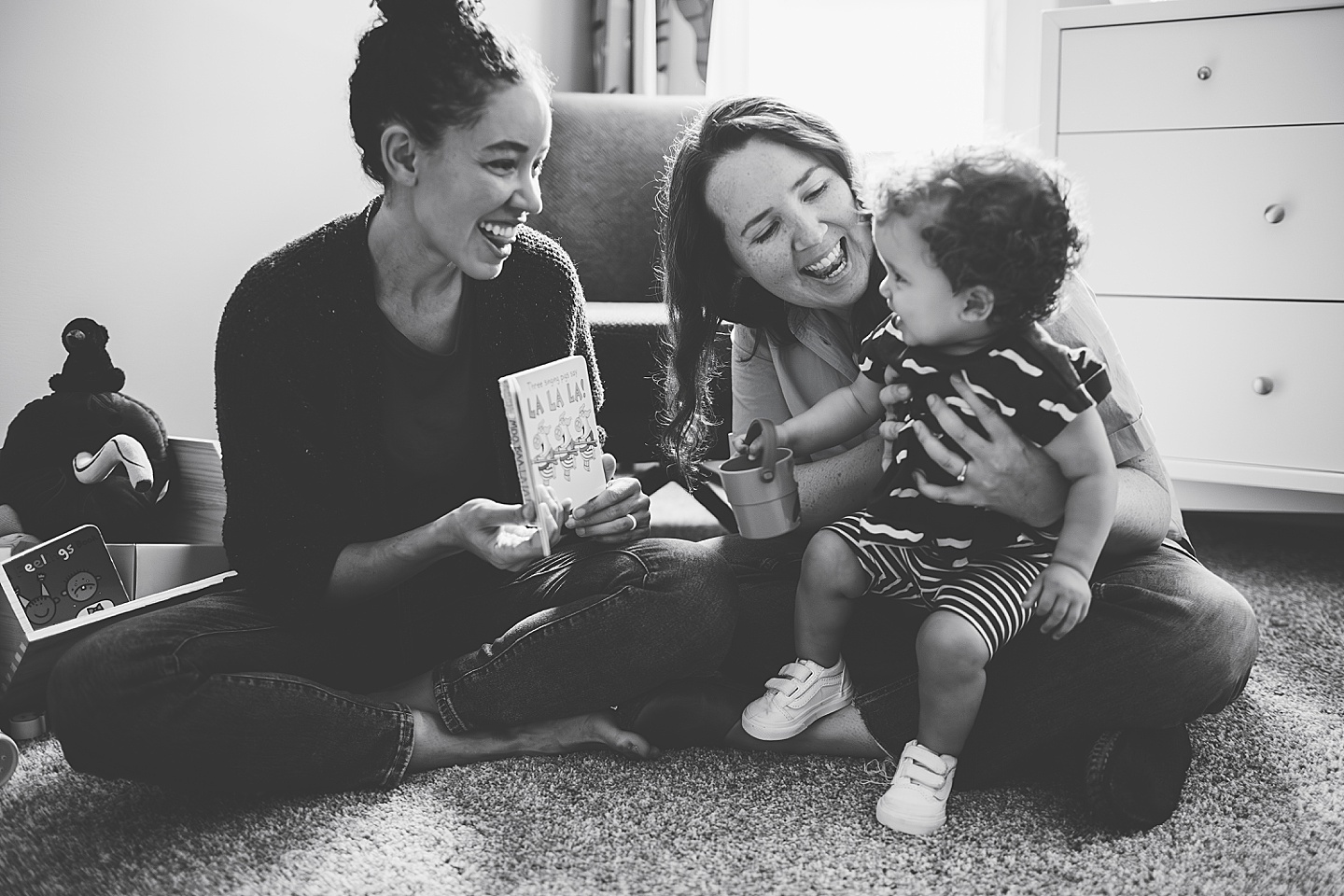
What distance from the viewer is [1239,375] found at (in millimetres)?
1794

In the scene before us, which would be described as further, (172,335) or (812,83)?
(812,83)

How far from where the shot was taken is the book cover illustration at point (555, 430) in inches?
42.9

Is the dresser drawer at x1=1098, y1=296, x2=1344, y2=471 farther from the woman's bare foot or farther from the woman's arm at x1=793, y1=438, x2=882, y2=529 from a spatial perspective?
the woman's bare foot

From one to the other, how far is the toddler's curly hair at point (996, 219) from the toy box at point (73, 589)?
2.98ft

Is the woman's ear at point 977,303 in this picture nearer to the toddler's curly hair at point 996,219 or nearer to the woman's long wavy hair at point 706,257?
the toddler's curly hair at point 996,219

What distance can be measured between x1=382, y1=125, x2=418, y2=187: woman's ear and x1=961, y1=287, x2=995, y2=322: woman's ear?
0.58 m

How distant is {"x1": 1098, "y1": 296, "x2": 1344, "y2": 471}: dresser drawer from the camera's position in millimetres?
1740

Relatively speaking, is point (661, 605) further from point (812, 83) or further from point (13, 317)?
point (812, 83)

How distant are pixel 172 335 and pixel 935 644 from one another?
1506mm

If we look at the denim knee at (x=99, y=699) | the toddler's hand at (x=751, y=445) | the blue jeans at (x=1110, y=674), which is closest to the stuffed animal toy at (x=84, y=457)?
the denim knee at (x=99, y=699)

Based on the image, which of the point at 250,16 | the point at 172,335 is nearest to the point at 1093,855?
the point at 172,335

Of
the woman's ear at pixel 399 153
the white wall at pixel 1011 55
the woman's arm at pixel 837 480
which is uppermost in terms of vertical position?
the white wall at pixel 1011 55

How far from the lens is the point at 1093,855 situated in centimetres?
98

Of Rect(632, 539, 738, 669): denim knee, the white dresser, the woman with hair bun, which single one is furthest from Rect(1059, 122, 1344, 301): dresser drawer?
the woman with hair bun
